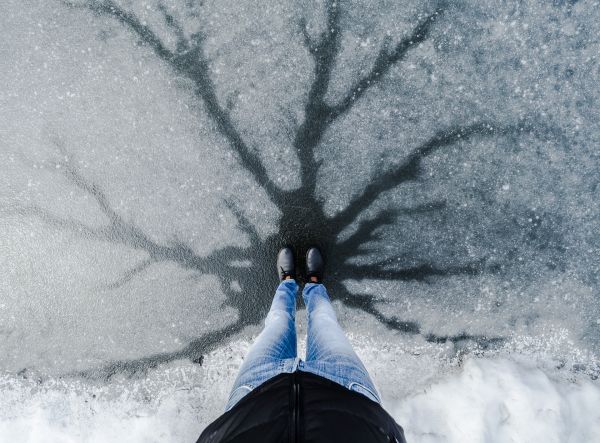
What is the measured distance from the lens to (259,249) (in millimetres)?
2344

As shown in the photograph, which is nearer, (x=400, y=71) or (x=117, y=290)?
(x=400, y=71)

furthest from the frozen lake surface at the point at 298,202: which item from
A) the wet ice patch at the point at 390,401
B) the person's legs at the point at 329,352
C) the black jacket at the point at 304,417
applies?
the black jacket at the point at 304,417

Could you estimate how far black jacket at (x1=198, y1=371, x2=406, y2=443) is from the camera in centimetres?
124

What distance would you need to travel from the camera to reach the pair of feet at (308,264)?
227 centimetres

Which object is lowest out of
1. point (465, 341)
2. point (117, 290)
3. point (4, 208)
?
point (465, 341)

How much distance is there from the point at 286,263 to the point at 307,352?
0.55 metres

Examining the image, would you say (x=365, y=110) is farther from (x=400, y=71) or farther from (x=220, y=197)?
(x=220, y=197)

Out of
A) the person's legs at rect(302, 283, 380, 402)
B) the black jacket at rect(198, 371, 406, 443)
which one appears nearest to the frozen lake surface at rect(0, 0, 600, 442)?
the person's legs at rect(302, 283, 380, 402)

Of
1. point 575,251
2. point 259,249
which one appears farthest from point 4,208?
point 575,251

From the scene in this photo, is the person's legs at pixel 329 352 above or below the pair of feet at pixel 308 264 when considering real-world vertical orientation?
below

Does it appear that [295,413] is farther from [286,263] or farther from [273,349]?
[286,263]

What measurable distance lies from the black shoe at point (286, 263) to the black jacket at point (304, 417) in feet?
2.93

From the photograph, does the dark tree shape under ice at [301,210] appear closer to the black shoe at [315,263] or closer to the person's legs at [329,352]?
the black shoe at [315,263]

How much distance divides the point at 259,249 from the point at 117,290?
89 cm
